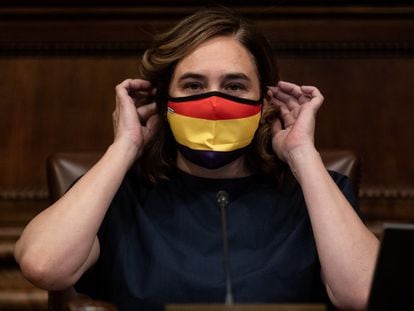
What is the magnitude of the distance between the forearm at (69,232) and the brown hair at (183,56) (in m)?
0.15

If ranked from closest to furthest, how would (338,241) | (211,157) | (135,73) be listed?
(338,241) → (211,157) → (135,73)

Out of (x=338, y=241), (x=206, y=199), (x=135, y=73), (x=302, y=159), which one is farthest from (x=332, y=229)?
(x=135, y=73)

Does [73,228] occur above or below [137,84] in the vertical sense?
below

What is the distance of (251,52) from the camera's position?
5.13 ft

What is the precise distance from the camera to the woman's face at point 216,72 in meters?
1.46

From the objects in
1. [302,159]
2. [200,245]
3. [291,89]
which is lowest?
[200,245]

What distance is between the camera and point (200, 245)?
1.42 m

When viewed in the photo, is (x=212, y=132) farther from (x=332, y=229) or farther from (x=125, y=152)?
(x=332, y=229)

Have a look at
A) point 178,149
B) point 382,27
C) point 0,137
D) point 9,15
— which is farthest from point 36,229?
point 382,27

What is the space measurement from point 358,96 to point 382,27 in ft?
0.65

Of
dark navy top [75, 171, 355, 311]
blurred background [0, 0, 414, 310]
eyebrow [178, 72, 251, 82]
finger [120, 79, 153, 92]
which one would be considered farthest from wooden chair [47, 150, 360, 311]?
blurred background [0, 0, 414, 310]

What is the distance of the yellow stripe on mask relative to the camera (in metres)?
Answer: 1.43

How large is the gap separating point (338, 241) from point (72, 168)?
548 mm

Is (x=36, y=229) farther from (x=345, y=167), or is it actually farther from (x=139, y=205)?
(x=345, y=167)
